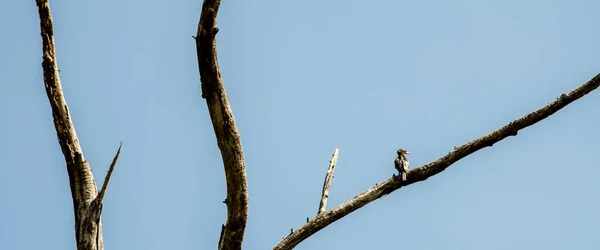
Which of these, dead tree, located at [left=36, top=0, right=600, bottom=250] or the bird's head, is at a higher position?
the bird's head

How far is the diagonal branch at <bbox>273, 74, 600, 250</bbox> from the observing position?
6.20 metres

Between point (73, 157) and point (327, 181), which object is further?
point (327, 181)

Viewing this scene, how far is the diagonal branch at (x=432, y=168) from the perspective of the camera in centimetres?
620

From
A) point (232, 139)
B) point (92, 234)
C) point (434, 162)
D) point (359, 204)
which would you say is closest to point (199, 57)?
point (232, 139)

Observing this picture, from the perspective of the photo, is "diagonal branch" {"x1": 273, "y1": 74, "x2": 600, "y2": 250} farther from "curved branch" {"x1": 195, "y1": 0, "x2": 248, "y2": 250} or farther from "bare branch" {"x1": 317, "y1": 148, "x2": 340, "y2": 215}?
"curved branch" {"x1": 195, "y1": 0, "x2": 248, "y2": 250}

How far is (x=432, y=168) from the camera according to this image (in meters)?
6.52

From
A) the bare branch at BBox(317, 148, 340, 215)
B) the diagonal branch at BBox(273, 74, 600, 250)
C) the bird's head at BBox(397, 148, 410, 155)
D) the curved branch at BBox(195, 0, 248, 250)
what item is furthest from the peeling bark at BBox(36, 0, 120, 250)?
the bird's head at BBox(397, 148, 410, 155)

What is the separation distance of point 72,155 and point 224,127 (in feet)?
4.07

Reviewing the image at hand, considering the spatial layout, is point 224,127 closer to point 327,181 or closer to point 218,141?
point 218,141

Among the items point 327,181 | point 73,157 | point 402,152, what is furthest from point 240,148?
point 402,152

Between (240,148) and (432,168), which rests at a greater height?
(240,148)

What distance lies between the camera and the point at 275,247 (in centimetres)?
603

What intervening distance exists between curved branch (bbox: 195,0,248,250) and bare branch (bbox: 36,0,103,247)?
104 cm

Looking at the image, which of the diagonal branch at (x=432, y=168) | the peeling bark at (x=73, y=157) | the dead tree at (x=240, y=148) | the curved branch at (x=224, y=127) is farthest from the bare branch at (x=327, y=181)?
the peeling bark at (x=73, y=157)
